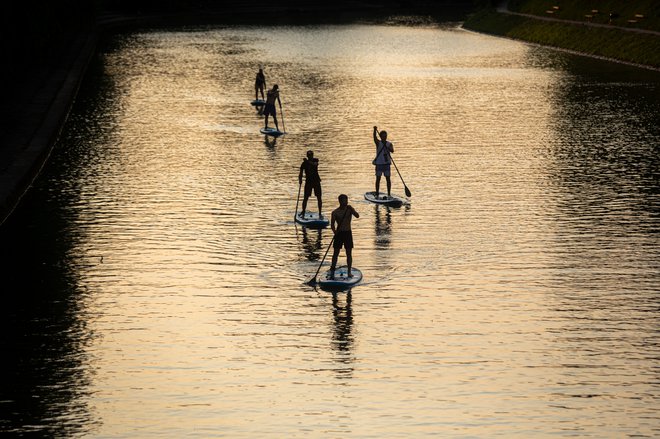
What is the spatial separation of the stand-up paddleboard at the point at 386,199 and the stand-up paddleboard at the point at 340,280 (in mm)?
6664

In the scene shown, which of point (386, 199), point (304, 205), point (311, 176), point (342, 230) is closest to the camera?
point (342, 230)

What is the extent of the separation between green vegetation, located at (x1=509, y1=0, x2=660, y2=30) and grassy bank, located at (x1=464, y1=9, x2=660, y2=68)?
1.18m

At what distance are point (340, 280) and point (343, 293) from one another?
326 millimetres

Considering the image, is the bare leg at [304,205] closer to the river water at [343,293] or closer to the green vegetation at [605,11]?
the river water at [343,293]

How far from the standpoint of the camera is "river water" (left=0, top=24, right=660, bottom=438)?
1585 cm

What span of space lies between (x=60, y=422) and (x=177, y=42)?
6924 centimetres

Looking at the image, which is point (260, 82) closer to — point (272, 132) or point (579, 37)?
point (272, 132)

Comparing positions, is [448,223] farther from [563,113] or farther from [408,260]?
[563,113]

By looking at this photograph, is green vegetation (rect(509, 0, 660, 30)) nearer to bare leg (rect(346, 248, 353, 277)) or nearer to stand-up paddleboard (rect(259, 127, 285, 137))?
stand-up paddleboard (rect(259, 127, 285, 137))

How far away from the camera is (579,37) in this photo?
7556 centimetres

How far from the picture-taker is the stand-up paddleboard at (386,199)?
93.9 ft

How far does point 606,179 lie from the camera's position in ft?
104

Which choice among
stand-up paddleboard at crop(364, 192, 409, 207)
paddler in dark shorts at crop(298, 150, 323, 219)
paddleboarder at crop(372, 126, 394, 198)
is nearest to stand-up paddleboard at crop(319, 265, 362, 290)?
paddler in dark shorts at crop(298, 150, 323, 219)

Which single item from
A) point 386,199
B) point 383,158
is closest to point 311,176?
point 383,158
